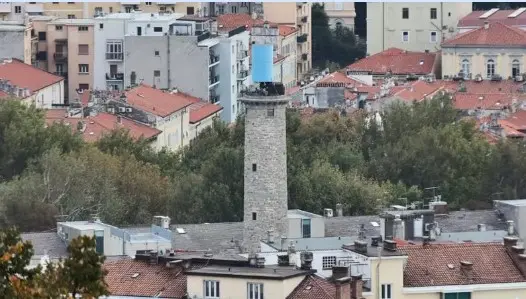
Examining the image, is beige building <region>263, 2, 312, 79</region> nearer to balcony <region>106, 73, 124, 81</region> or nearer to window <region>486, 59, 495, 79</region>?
window <region>486, 59, 495, 79</region>

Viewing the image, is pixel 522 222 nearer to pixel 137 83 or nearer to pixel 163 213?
pixel 163 213

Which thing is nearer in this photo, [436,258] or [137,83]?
[436,258]

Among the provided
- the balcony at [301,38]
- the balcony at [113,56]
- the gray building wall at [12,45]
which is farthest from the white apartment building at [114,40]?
the balcony at [301,38]

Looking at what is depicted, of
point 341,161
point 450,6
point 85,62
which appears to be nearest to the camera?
point 341,161

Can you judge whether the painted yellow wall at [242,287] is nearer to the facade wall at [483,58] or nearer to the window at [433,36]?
the facade wall at [483,58]

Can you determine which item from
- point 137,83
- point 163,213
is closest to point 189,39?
point 137,83

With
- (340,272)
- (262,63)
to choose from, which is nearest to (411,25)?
(262,63)

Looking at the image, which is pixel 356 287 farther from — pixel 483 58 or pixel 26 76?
pixel 483 58
